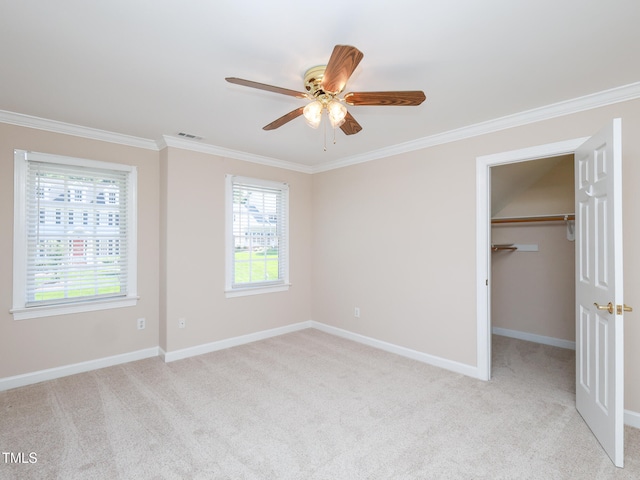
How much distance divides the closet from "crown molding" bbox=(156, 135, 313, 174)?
103 inches

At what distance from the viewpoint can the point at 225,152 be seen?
4.06 m

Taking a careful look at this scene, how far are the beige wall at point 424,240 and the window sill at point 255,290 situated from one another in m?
0.62

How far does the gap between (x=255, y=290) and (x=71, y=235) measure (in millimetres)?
2091

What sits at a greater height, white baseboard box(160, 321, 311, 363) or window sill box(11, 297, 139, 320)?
window sill box(11, 297, 139, 320)

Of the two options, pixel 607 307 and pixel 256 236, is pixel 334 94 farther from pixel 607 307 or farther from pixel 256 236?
pixel 256 236

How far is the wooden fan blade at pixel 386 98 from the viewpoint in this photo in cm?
188

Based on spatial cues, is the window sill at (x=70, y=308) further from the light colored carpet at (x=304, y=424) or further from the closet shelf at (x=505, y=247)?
the closet shelf at (x=505, y=247)

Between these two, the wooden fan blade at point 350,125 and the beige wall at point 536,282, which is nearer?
the wooden fan blade at point 350,125

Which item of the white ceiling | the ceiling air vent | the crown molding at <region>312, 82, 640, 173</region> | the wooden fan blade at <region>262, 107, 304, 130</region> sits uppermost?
the ceiling air vent

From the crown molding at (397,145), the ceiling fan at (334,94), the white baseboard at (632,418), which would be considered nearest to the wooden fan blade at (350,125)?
the ceiling fan at (334,94)

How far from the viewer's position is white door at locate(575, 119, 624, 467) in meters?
1.94

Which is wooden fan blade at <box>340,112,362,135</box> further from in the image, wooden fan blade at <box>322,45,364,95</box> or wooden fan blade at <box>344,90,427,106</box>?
wooden fan blade at <box>322,45,364,95</box>

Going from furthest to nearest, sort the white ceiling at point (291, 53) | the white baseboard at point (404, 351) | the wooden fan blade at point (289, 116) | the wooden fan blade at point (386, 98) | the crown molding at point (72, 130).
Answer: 1. the white baseboard at point (404, 351)
2. the crown molding at point (72, 130)
3. the wooden fan blade at point (289, 116)
4. the wooden fan blade at point (386, 98)
5. the white ceiling at point (291, 53)

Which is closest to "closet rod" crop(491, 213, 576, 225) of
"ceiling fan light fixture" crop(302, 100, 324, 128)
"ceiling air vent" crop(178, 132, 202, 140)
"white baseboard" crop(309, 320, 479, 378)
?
"white baseboard" crop(309, 320, 479, 378)
